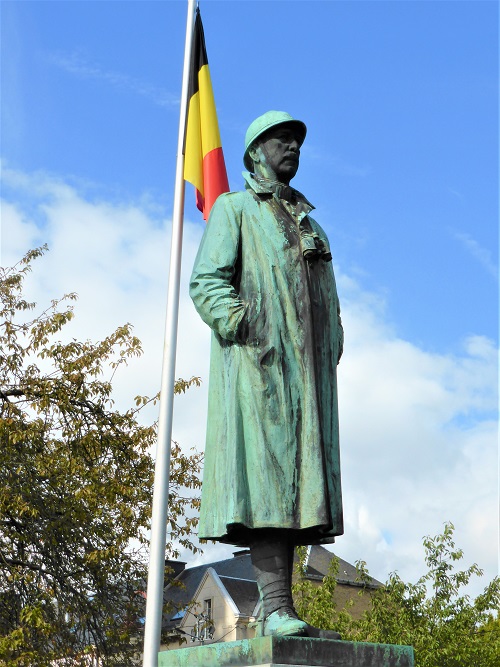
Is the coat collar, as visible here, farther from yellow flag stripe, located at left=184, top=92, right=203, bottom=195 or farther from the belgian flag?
yellow flag stripe, located at left=184, top=92, right=203, bottom=195

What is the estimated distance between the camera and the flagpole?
9.38 metres

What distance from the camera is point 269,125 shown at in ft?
17.1

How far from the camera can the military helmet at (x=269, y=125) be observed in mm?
5203

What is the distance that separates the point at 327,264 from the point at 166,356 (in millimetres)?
5420

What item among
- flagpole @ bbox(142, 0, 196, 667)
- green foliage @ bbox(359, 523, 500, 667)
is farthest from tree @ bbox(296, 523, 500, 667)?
flagpole @ bbox(142, 0, 196, 667)

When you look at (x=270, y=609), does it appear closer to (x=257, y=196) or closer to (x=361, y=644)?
(x=361, y=644)

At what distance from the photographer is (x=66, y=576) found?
1462 centimetres

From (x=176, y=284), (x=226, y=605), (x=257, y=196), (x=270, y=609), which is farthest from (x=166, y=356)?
(x=226, y=605)

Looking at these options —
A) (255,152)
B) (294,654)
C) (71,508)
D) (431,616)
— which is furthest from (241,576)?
(294,654)

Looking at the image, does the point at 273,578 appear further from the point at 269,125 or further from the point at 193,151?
the point at 193,151

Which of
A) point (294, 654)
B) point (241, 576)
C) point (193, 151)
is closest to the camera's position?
point (294, 654)

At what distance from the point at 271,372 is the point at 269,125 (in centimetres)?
134

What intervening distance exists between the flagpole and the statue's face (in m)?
4.96

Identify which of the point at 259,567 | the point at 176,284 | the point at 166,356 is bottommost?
the point at 259,567
